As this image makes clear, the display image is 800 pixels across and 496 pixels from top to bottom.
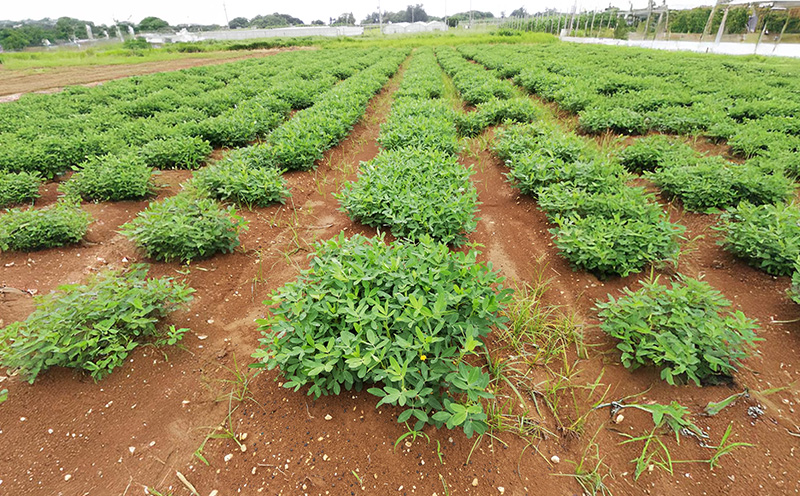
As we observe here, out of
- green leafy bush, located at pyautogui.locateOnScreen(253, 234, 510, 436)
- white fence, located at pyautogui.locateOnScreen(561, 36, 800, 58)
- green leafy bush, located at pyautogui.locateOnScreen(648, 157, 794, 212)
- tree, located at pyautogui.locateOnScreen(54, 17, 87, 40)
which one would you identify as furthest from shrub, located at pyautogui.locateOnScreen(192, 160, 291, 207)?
tree, located at pyautogui.locateOnScreen(54, 17, 87, 40)

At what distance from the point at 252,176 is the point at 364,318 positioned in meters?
3.89

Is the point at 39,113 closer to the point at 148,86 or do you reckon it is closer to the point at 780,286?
the point at 148,86

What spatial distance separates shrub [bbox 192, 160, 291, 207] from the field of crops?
0.03 metres

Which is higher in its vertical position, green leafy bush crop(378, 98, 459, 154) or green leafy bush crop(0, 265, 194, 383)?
green leafy bush crop(378, 98, 459, 154)

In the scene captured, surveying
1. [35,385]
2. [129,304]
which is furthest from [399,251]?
[35,385]

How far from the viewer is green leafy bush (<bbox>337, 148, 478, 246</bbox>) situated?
4004 mm

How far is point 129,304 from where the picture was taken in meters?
2.73

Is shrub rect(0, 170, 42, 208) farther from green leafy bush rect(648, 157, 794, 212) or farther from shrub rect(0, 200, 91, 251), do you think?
green leafy bush rect(648, 157, 794, 212)

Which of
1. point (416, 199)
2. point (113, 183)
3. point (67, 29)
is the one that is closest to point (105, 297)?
point (416, 199)

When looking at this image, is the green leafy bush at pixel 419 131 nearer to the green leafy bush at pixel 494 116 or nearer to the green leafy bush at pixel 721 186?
the green leafy bush at pixel 494 116

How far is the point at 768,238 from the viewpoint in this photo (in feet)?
11.2

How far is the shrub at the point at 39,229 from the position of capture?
152 inches

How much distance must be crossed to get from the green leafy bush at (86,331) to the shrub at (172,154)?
184 inches

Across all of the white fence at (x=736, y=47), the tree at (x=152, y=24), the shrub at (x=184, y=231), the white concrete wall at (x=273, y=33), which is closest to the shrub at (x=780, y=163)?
the shrub at (x=184, y=231)
